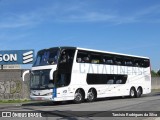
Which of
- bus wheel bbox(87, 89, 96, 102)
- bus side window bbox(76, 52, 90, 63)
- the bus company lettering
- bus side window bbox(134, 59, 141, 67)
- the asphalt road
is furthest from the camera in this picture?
bus side window bbox(134, 59, 141, 67)

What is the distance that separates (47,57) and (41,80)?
160 cm

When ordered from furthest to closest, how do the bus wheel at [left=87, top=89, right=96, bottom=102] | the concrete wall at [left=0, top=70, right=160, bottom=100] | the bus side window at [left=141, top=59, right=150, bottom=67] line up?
the concrete wall at [left=0, top=70, right=160, bottom=100] → the bus side window at [left=141, top=59, right=150, bottom=67] → the bus wheel at [left=87, top=89, right=96, bottom=102]

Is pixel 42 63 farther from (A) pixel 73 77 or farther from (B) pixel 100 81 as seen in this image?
(B) pixel 100 81

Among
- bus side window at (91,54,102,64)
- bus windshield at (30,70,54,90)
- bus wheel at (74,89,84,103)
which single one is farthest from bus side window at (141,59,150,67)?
bus windshield at (30,70,54,90)

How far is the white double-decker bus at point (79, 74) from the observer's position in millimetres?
24016

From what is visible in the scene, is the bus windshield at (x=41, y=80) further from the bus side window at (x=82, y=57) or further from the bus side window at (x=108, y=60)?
the bus side window at (x=108, y=60)

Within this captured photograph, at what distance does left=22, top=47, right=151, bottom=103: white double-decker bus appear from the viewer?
24.0 m

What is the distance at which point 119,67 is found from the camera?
29703mm

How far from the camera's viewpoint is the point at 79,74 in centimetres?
2555

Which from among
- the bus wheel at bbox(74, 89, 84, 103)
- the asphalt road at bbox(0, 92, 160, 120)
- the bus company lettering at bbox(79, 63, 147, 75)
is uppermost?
the bus company lettering at bbox(79, 63, 147, 75)

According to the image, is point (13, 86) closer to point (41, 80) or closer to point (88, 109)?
point (41, 80)

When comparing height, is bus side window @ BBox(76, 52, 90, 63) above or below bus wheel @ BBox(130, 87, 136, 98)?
above

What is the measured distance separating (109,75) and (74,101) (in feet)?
14.3

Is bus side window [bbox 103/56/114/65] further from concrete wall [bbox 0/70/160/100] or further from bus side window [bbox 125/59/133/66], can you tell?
concrete wall [bbox 0/70/160/100]
